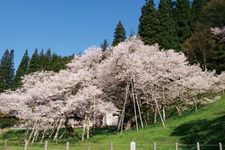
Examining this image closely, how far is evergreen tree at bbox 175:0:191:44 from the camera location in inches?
2677

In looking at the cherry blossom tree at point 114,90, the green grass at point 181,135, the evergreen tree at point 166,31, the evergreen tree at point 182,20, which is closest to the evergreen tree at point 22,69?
the evergreen tree at point 182,20

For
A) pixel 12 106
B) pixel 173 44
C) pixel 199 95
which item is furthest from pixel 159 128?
pixel 173 44

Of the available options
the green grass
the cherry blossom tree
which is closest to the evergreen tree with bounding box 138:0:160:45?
the cherry blossom tree

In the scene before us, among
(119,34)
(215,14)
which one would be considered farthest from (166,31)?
(119,34)

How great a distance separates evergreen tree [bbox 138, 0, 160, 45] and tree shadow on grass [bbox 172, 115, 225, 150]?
23.3 metres

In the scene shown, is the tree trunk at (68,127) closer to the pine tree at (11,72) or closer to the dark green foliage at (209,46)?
the dark green foliage at (209,46)

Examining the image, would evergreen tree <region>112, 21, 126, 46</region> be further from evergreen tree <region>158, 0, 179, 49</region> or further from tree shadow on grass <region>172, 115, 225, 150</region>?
tree shadow on grass <region>172, 115, 225, 150</region>

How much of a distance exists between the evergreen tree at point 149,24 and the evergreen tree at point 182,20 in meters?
9.74

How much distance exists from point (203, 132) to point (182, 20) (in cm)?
4477

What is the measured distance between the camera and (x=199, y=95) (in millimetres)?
44656

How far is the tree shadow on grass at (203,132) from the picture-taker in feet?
85.1

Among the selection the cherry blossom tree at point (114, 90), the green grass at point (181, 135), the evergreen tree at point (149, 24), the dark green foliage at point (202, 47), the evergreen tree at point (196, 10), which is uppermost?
the evergreen tree at point (196, 10)

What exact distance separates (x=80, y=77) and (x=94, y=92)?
2743 mm

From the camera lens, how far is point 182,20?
70.4 m
